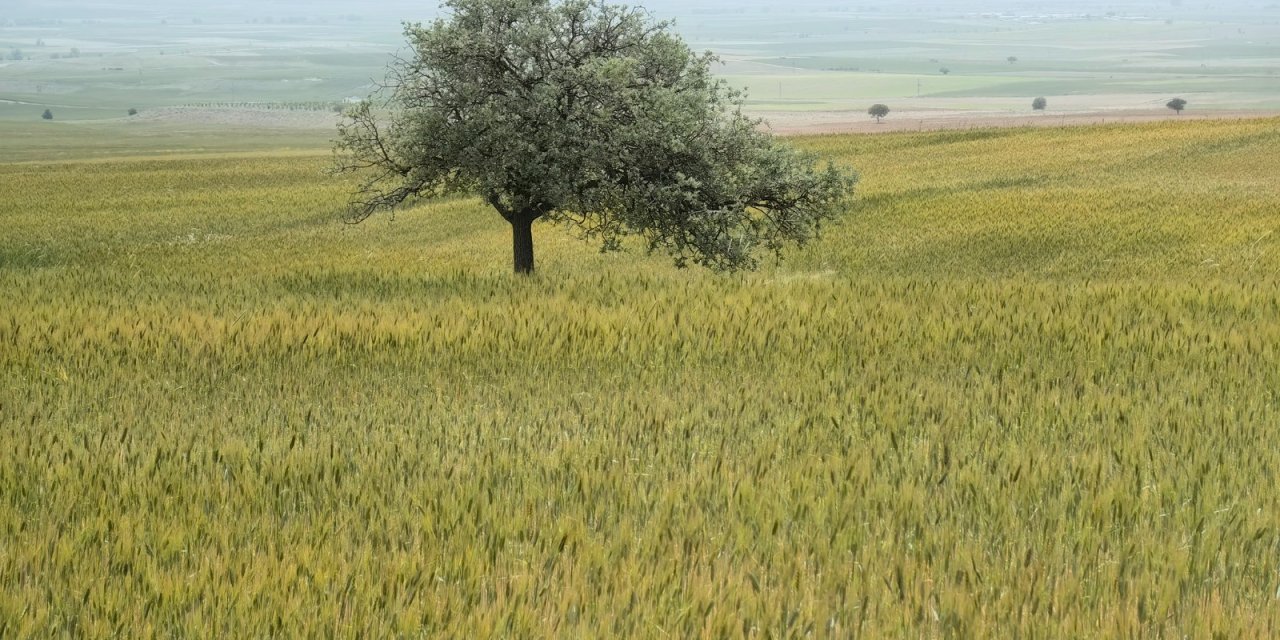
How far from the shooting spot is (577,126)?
18.9m

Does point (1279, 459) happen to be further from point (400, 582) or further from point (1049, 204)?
point (1049, 204)

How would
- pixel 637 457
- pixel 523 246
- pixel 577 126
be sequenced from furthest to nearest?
1. pixel 523 246
2. pixel 577 126
3. pixel 637 457

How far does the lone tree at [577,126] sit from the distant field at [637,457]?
7.83ft

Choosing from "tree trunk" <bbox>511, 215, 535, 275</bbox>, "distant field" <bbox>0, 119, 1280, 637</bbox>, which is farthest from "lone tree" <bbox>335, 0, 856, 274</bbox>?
"distant field" <bbox>0, 119, 1280, 637</bbox>

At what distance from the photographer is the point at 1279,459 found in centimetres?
715

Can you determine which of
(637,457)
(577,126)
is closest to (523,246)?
(577,126)

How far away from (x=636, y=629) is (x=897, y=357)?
22.3 feet

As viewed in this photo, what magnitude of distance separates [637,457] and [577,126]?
12214 millimetres

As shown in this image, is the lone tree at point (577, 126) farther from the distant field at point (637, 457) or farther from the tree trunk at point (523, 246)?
the distant field at point (637, 457)

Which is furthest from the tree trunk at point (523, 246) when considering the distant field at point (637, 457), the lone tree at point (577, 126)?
the distant field at point (637, 457)

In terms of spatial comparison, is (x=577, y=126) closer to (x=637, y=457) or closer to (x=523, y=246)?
(x=523, y=246)

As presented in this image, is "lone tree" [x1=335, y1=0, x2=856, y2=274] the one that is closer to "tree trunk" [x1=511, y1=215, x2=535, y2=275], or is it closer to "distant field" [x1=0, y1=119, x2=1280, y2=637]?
"tree trunk" [x1=511, y1=215, x2=535, y2=275]

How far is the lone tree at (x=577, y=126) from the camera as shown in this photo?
19.0 metres

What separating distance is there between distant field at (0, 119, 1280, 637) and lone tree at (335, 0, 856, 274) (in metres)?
2.39
